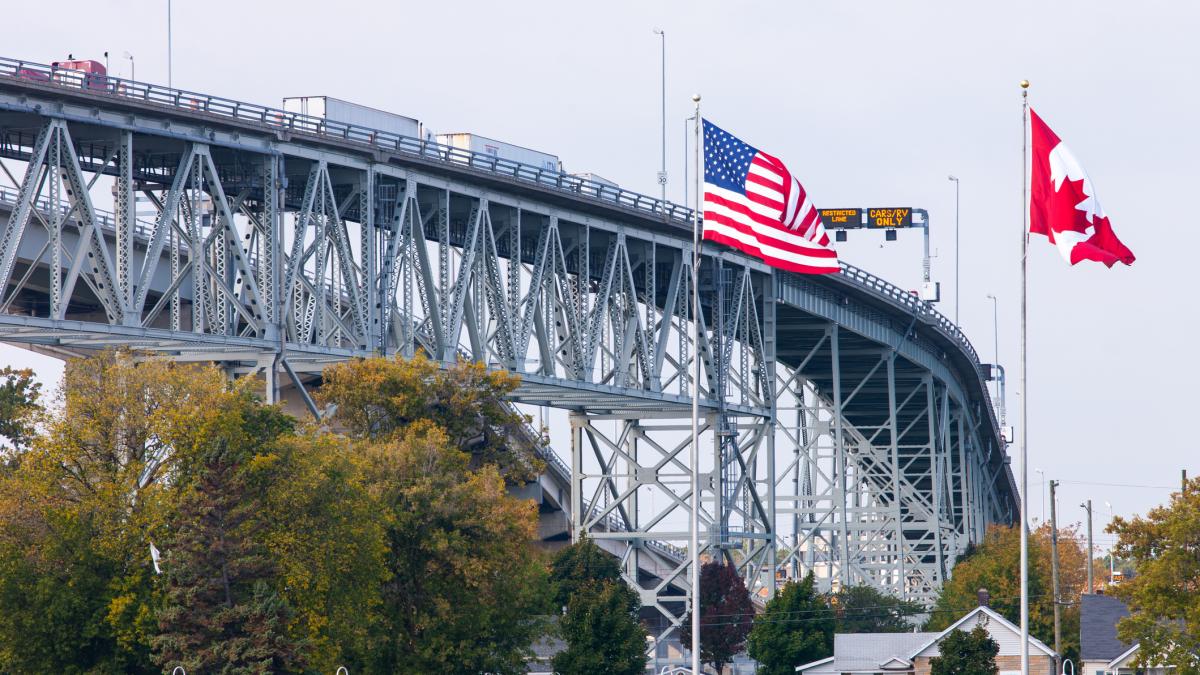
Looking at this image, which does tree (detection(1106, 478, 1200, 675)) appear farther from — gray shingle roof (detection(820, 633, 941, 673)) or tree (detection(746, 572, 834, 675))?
tree (detection(746, 572, 834, 675))

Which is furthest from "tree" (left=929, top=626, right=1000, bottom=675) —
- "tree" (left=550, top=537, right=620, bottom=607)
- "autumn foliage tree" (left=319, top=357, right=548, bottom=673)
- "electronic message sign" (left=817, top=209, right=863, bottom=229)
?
"electronic message sign" (left=817, top=209, right=863, bottom=229)

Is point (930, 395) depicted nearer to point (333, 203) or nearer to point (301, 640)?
point (333, 203)

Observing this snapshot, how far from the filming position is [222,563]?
5438cm

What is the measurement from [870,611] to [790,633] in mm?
16981

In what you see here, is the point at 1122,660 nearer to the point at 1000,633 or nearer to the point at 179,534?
the point at 1000,633

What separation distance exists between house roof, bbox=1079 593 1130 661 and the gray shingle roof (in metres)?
6.03

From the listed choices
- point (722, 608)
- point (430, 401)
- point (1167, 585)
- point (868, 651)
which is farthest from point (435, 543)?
point (722, 608)

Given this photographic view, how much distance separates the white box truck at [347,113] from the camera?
72.3 meters

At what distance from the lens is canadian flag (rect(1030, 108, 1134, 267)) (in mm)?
43375

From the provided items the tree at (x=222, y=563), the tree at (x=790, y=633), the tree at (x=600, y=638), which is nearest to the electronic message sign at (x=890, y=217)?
the tree at (x=790, y=633)

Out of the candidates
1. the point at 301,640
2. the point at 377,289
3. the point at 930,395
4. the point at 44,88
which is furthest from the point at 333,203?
the point at 930,395

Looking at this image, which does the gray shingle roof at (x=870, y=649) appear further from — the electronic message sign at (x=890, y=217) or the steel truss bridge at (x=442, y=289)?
the electronic message sign at (x=890, y=217)

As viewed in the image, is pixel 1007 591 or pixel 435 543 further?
pixel 1007 591

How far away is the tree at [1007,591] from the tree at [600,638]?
1822cm
